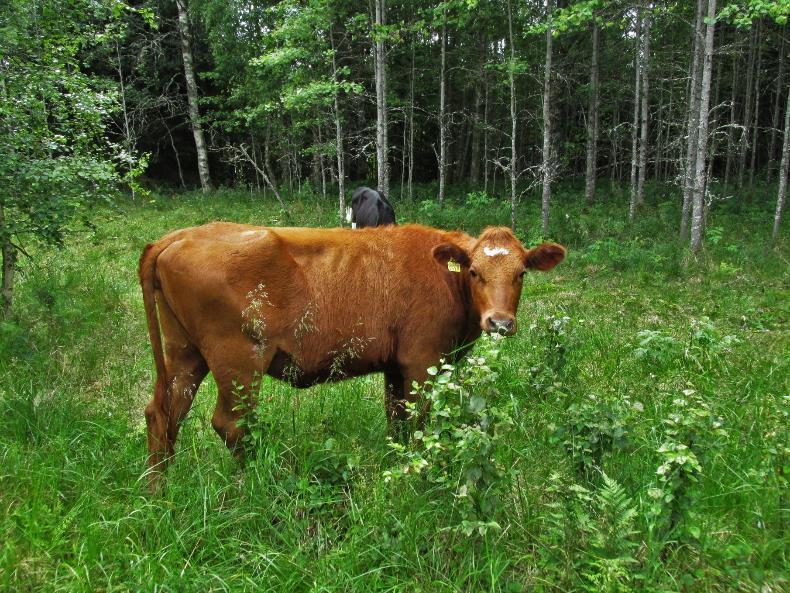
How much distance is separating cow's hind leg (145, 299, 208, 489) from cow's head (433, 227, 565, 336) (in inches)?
78.5

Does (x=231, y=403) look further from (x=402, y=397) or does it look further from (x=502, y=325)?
(x=502, y=325)

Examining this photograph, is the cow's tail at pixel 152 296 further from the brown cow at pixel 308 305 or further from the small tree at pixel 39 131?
the small tree at pixel 39 131

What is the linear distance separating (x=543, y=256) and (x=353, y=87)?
1086 cm

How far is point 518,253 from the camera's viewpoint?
4.14 m

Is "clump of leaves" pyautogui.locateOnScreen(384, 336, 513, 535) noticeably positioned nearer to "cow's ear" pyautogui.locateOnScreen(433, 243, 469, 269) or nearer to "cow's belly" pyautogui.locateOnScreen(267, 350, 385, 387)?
"cow's belly" pyautogui.locateOnScreen(267, 350, 385, 387)

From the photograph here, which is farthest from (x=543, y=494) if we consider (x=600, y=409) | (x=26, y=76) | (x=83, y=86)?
(x=83, y=86)

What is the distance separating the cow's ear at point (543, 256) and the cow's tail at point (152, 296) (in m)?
2.81

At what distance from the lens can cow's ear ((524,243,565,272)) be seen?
4.30 meters

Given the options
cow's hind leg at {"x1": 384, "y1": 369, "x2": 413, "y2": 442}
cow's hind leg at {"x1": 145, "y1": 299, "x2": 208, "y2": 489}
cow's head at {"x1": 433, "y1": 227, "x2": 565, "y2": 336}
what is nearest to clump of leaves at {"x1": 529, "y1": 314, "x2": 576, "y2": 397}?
cow's head at {"x1": 433, "y1": 227, "x2": 565, "y2": 336}

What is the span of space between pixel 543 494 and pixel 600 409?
61 cm

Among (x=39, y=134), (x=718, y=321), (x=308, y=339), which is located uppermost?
(x=39, y=134)

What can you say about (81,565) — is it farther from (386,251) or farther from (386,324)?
(386,251)

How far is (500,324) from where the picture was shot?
3672mm

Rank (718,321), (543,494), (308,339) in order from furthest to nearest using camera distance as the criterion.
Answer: (718,321) → (308,339) → (543,494)
